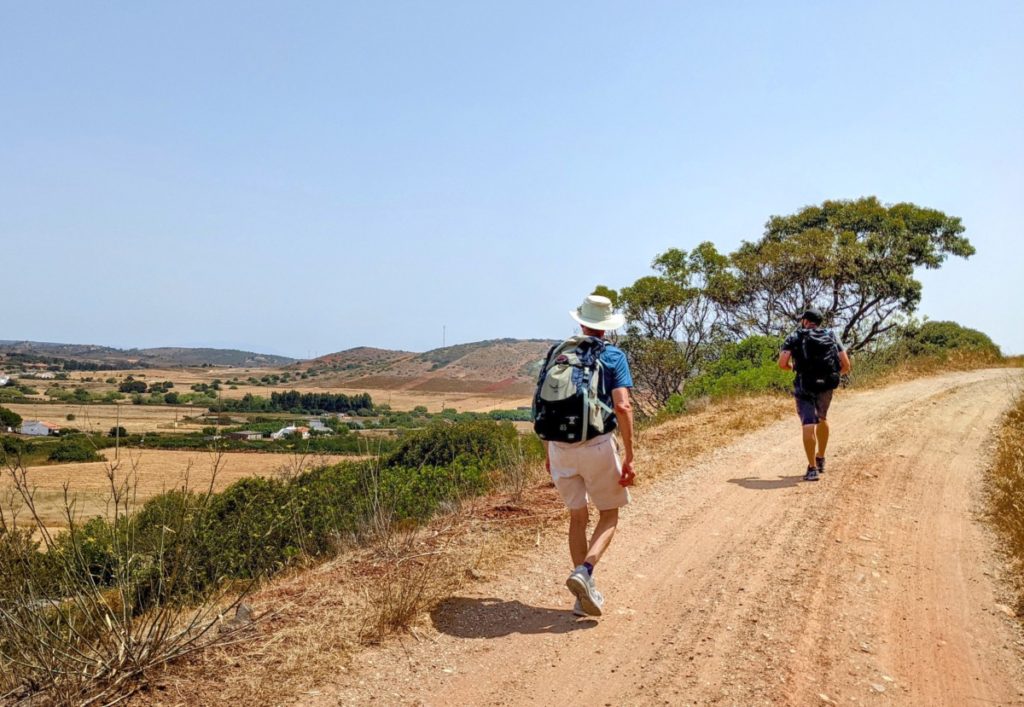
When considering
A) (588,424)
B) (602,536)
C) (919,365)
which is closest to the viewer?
(588,424)

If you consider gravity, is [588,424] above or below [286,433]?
above

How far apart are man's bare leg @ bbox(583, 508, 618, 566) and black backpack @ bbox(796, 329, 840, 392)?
428 centimetres

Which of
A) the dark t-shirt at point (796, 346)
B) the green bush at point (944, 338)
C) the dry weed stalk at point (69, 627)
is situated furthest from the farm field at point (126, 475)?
the green bush at point (944, 338)

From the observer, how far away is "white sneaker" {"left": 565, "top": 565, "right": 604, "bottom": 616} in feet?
14.8

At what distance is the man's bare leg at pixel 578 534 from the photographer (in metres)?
4.75

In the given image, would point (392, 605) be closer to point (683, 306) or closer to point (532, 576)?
point (532, 576)

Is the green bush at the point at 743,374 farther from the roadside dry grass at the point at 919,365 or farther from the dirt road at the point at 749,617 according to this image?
the dirt road at the point at 749,617

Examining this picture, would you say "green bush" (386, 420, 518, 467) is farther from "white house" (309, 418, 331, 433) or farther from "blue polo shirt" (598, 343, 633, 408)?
"blue polo shirt" (598, 343, 633, 408)

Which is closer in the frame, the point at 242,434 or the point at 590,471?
the point at 590,471

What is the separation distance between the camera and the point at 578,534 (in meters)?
4.79

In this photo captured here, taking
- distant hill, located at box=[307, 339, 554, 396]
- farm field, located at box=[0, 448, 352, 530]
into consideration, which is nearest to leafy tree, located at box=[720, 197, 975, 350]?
farm field, located at box=[0, 448, 352, 530]

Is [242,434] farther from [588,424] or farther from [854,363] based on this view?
[854,363]

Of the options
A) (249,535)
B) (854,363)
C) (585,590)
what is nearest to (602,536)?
(585,590)

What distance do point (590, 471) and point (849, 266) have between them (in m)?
19.7
